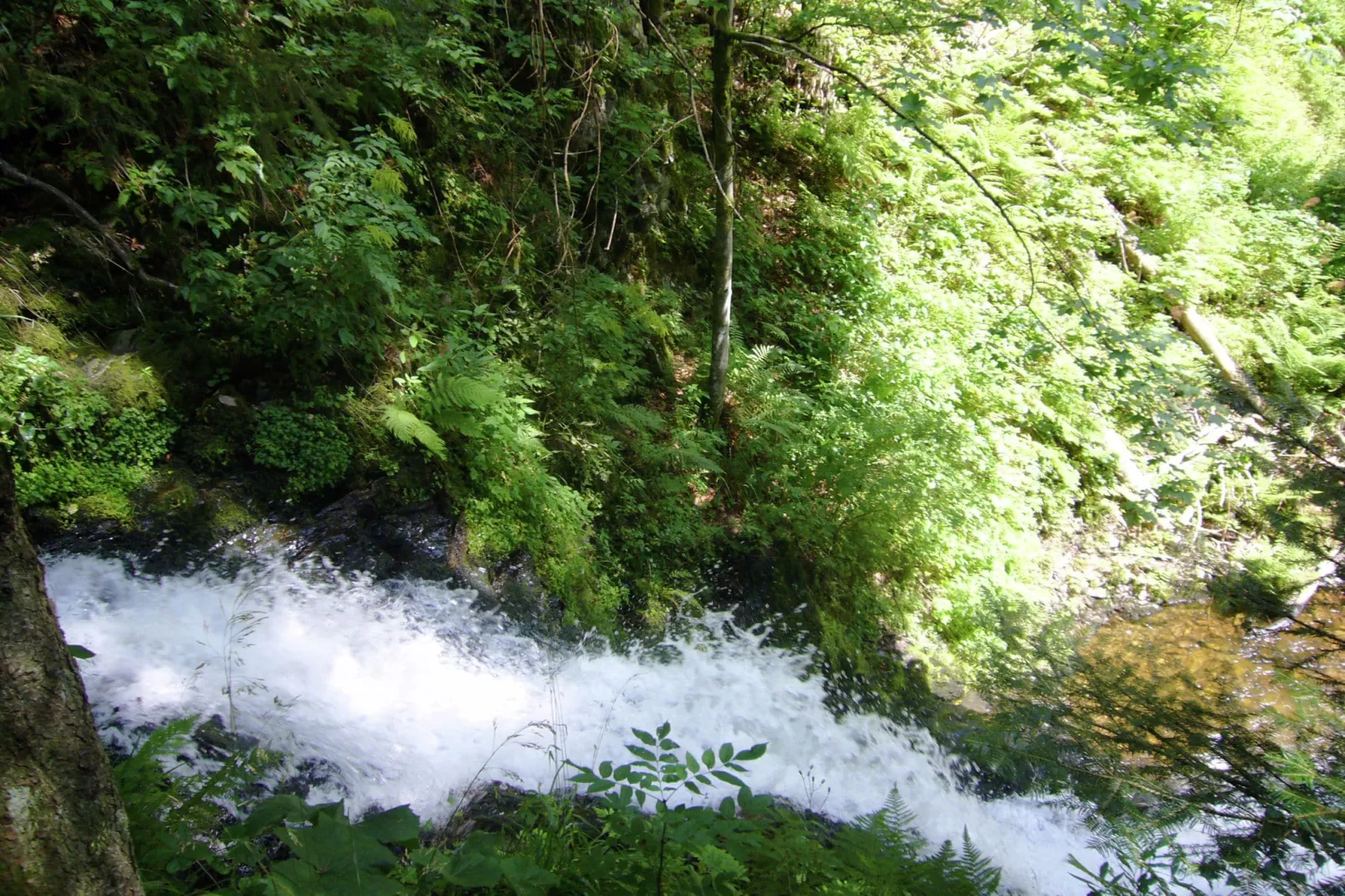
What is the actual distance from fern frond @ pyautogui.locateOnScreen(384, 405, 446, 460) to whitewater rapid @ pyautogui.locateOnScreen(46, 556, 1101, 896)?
2.94 feet

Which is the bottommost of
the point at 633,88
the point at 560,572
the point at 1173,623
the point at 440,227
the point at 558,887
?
the point at 1173,623

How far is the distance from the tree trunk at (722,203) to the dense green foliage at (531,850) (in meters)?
4.16

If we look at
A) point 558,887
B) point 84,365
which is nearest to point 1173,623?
point 558,887

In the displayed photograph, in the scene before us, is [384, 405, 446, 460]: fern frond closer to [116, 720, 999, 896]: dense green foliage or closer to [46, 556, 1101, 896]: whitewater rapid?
[46, 556, 1101, 896]: whitewater rapid

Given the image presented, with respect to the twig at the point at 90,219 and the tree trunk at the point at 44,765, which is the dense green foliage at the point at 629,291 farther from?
the tree trunk at the point at 44,765

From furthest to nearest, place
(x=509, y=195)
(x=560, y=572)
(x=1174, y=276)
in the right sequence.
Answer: (x=1174, y=276) < (x=509, y=195) < (x=560, y=572)

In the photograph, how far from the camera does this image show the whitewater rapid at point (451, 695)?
3822 mm

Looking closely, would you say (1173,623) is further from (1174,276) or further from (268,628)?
(268,628)

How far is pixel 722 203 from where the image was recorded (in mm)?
6254

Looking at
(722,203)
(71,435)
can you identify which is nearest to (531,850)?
(71,435)

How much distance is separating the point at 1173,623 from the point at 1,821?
8656 millimetres

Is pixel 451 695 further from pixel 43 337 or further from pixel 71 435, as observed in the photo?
pixel 43 337

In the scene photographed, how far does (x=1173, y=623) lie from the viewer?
7.54 metres

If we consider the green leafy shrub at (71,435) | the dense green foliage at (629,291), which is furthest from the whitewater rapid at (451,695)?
the dense green foliage at (629,291)
